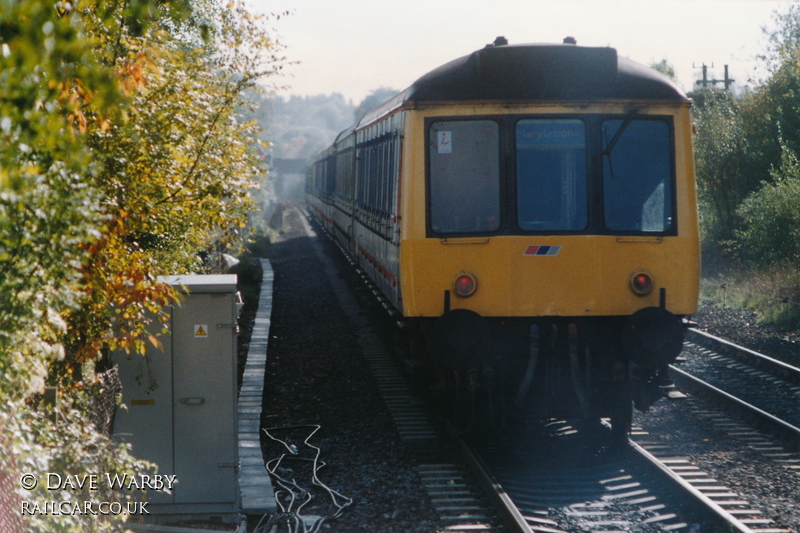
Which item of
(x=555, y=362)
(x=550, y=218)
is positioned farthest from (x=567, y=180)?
(x=555, y=362)

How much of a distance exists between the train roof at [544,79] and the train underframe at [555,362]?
1.81 metres

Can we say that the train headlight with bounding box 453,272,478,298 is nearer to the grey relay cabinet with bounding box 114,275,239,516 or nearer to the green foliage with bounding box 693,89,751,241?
the grey relay cabinet with bounding box 114,275,239,516

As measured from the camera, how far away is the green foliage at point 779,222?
16719 millimetres

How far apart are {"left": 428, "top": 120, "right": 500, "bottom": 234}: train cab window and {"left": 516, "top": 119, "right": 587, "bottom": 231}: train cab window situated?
8.5 inches

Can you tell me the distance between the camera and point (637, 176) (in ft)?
23.2

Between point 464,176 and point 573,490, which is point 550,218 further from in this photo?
point 573,490

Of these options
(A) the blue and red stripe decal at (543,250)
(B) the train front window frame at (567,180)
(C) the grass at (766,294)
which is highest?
(B) the train front window frame at (567,180)

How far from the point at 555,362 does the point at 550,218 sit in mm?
1204

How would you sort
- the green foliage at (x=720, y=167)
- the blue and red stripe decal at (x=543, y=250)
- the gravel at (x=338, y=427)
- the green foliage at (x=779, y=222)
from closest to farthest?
the gravel at (x=338, y=427)
the blue and red stripe decal at (x=543, y=250)
the green foliage at (x=779, y=222)
the green foliage at (x=720, y=167)

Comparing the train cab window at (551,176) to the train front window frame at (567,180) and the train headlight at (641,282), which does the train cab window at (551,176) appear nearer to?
the train front window frame at (567,180)

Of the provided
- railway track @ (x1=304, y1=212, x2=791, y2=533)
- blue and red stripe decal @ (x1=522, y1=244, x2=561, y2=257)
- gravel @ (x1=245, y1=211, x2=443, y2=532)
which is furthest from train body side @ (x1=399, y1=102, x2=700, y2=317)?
gravel @ (x1=245, y1=211, x2=443, y2=532)

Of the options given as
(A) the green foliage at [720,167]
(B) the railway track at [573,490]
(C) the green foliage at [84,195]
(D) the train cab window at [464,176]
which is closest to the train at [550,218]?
(D) the train cab window at [464,176]

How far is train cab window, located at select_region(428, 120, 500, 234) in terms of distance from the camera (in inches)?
276

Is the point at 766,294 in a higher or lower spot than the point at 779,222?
lower
